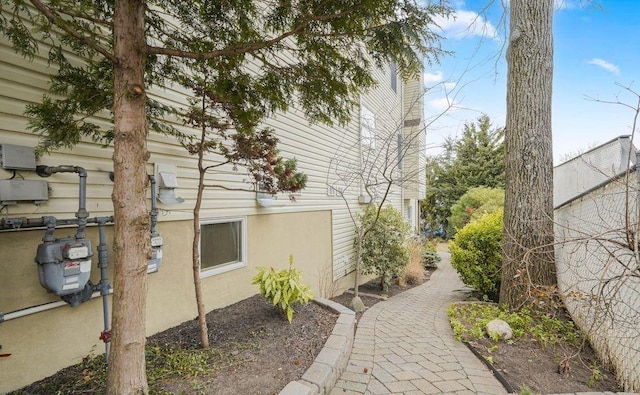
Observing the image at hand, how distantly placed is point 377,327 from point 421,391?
1907 mm

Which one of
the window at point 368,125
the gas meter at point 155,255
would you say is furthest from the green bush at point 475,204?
the gas meter at point 155,255

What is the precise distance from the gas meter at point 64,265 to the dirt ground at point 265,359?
75 cm

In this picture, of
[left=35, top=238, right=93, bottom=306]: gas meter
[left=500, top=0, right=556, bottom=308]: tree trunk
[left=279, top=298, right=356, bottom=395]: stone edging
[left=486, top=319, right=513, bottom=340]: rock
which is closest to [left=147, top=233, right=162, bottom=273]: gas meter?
[left=35, top=238, right=93, bottom=306]: gas meter

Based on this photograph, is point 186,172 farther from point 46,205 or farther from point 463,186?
point 463,186

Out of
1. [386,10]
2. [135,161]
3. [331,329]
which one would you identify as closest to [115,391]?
[135,161]

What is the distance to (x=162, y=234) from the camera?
3.56 m

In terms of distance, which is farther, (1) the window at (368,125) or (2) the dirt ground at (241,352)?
(1) the window at (368,125)

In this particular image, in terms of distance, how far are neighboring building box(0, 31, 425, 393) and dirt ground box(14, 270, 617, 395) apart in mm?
239

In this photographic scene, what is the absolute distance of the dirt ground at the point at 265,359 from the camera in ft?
8.00

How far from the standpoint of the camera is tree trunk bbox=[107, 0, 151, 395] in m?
1.97

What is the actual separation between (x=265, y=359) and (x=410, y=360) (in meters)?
1.92

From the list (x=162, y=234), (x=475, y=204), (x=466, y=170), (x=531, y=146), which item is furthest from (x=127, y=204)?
(x=466, y=170)

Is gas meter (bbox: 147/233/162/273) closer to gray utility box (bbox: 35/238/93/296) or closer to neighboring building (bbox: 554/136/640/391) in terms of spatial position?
gray utility box (bbox: 35/238/93/296)

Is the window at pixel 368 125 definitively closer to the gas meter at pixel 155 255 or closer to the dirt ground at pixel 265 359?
the dirt ground at pixel 265 359
